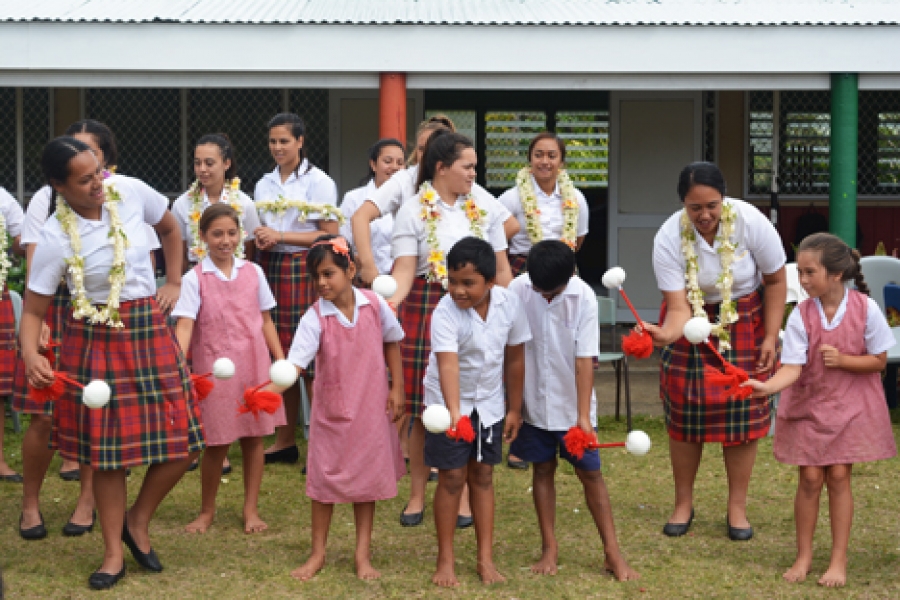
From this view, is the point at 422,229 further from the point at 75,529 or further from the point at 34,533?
the point at 34,533

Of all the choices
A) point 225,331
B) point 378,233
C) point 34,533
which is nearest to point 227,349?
point 225,331

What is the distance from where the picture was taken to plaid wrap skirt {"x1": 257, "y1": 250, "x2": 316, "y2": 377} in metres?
6.55

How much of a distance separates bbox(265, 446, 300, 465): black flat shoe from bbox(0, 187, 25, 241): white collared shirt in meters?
1.89

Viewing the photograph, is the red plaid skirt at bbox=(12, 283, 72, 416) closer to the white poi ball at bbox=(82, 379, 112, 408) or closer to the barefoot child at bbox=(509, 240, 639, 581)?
the white poi ball at bbox=(82, 379, 112, 408)

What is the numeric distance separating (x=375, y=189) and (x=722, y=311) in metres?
→ 2.31

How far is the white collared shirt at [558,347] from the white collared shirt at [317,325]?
0.56 meters

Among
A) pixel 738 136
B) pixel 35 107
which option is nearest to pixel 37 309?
pixel 35 107

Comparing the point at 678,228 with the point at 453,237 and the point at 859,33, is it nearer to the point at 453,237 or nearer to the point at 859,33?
the point at 453,237

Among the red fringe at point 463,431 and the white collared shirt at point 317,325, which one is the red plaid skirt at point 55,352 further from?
the red fringe at point 463,431

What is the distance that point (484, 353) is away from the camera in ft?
15.2

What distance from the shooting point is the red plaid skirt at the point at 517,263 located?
260 inches

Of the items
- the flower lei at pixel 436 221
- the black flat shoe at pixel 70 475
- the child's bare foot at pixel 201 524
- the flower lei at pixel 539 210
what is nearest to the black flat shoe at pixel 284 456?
the black flat shoe at pixel 70 475

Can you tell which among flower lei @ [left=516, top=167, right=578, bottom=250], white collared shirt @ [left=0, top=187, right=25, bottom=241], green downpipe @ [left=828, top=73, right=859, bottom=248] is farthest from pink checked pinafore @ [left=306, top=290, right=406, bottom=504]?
green downpipe @ [left=828, top=73, right=859, bottom=248]

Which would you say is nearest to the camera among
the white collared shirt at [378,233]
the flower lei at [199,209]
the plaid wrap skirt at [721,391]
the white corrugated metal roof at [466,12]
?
the plaid wrap skirt at [721,391]
